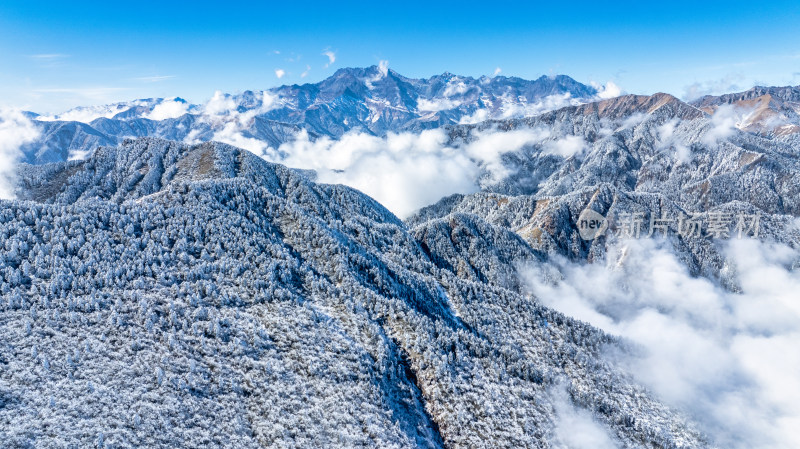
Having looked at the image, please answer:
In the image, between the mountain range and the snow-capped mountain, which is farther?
the mountain range

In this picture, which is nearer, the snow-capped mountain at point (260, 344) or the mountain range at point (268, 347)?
the snow-capped mountain at point (260, 344)

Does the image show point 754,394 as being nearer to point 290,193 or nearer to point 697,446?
point 697,446

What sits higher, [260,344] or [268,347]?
[260,344]

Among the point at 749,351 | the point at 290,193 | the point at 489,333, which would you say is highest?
the point at 290,193

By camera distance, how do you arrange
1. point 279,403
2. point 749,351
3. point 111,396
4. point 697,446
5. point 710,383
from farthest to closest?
point 749,351 < point 710,383 < point 697,446 < point 279,403 < point 111,396

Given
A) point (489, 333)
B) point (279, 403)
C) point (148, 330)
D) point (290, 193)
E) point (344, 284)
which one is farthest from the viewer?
point (290, 193)

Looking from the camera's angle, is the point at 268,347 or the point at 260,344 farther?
the point at 268,347

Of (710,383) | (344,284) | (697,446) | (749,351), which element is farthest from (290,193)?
(749,351)

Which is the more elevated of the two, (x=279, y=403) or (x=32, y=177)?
(x=32, y=177)

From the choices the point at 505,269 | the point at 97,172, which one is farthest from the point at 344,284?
the point at 97,172

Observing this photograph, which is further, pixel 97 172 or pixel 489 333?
pixel 97 172
